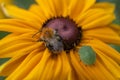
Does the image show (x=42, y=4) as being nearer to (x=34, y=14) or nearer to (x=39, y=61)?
(x=34, y=14)

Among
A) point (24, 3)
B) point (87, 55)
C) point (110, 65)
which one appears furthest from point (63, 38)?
point (24, 3)

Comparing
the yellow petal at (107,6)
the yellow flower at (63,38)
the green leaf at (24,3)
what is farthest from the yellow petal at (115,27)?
the green leaf at (24,3)

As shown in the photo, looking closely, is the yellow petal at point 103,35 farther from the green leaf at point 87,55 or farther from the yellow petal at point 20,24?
the yellow petal at point 20,24

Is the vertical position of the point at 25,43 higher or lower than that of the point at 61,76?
higher

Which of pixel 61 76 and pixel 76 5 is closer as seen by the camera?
pixel 61 76

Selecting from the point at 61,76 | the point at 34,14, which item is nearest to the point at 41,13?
the point at 34,14
